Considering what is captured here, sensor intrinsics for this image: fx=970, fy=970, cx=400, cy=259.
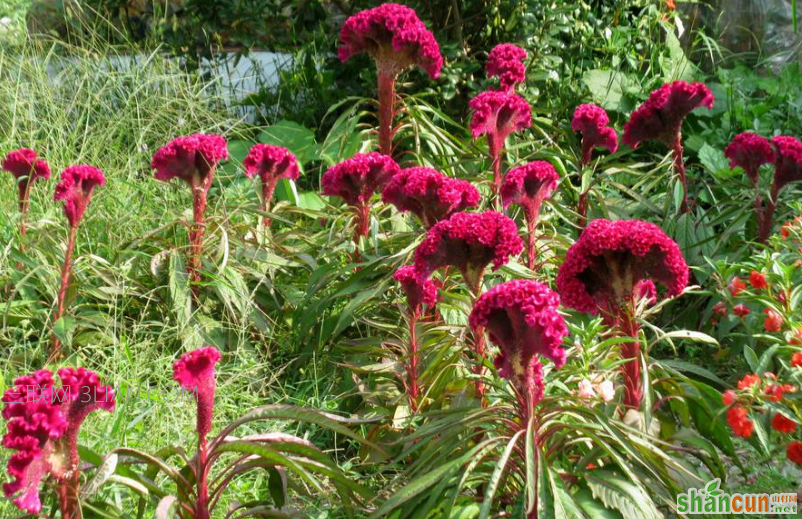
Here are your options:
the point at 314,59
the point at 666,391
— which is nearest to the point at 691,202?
the point at 666,391

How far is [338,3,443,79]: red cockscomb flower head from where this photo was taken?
163 inches

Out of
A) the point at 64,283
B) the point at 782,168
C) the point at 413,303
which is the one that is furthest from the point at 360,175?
the point at 782,168

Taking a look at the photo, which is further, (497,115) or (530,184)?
(497,115)

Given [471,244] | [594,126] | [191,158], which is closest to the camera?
[471,244]

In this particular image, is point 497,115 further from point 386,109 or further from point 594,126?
point 386,109

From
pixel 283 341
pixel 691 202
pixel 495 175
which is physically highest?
pixel 495 175

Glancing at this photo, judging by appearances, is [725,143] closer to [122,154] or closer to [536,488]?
[122,154]

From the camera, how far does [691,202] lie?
427 cm

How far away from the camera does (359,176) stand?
11.6 feet

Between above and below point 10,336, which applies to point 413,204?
above

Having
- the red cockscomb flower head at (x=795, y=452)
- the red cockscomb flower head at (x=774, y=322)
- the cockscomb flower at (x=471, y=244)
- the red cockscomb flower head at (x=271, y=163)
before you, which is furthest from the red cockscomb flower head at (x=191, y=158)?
the red cockscomb flower head at (x=795, y=452)

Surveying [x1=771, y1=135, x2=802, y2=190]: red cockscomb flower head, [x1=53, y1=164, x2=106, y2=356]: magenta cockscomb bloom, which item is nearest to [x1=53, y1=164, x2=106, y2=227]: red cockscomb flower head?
[x1=53, y1=164, x2=106, y2=356]: magenta cockscomb bloom

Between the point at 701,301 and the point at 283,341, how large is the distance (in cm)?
174

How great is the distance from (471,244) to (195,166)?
4.81ft
